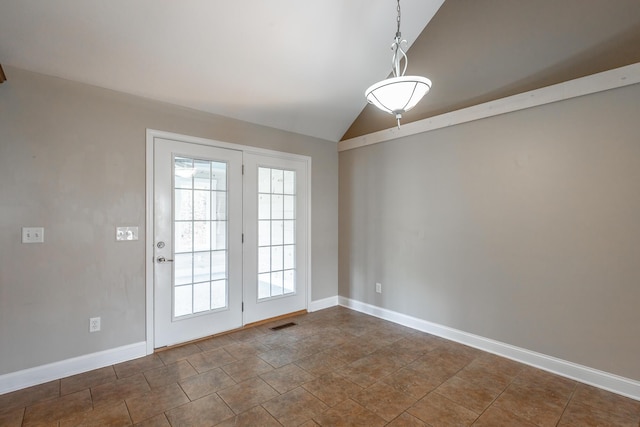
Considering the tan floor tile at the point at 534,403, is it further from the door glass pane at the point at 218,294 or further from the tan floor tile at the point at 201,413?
the door glass pane at the point at 218,294

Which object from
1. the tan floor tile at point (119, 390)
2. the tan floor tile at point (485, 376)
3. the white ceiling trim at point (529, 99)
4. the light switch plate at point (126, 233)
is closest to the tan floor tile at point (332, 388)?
the tan floor tile at point (485, 376)

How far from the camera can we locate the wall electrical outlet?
270 cm

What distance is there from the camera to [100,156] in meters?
2.76

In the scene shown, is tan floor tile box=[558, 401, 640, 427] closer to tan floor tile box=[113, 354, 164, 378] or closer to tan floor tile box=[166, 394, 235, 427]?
tan floor tile box=[166, 394, 235, 427]

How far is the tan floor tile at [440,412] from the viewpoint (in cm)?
203

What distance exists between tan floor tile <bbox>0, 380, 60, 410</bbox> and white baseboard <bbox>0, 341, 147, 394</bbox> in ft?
0.17

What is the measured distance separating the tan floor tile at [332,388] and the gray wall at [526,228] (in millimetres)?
1515

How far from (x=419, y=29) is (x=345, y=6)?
0.95 metres

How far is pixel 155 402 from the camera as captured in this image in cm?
224

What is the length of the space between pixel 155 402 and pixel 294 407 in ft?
3.43

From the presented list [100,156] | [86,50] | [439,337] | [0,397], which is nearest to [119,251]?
[100,156]

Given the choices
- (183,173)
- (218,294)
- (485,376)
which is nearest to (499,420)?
(485,376)

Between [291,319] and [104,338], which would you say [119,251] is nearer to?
[104,338]

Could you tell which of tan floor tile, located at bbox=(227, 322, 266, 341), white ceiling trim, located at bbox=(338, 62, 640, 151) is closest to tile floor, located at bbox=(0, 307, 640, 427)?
tan floor tile, located at bbox=(227, 322, 266, 341)
